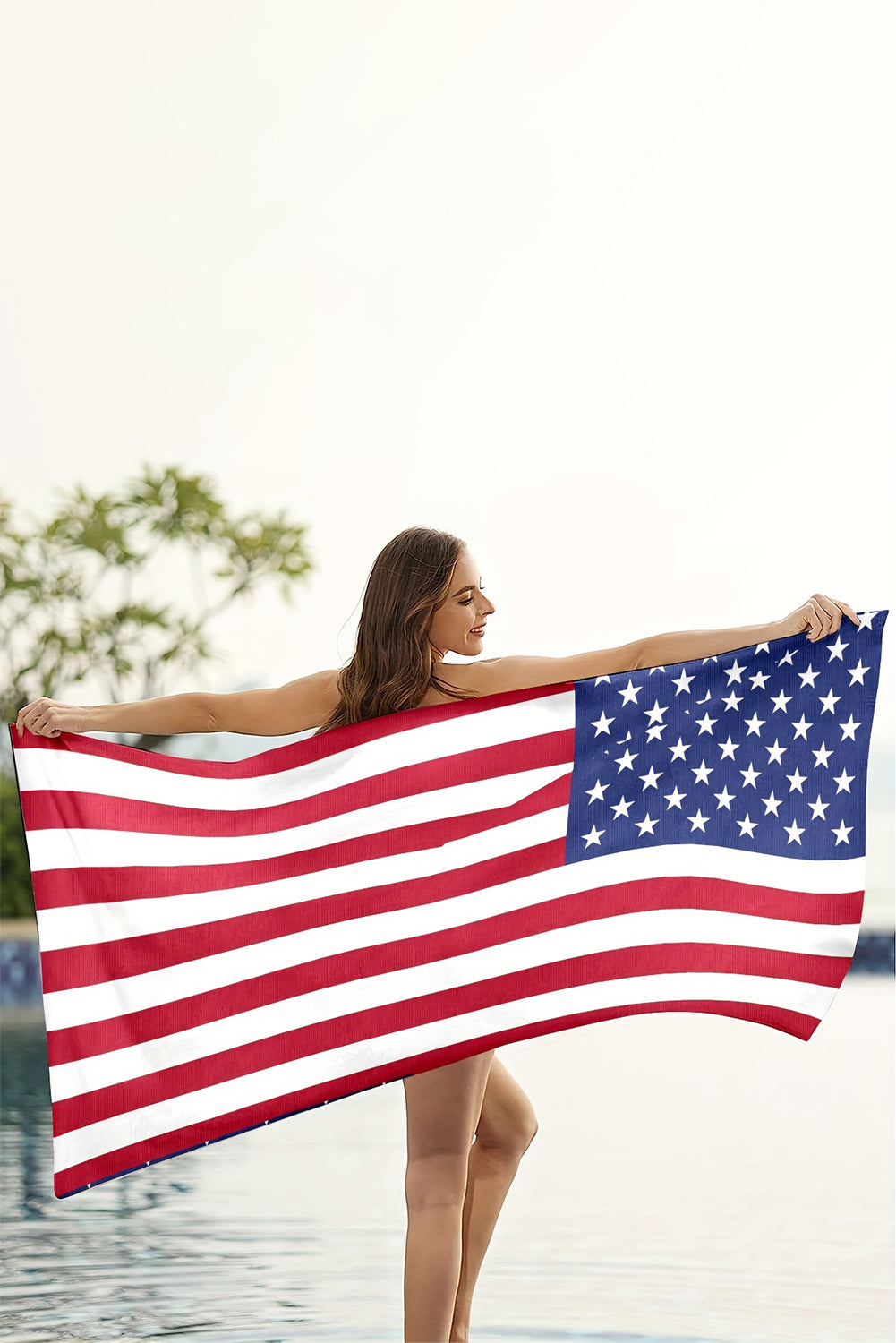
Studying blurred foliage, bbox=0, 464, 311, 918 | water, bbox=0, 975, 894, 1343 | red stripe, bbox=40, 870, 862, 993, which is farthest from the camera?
blurred foliage, bbox=0, 464, 311, 918

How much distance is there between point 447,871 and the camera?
259 centimetres

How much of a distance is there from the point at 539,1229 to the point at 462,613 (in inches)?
85.3

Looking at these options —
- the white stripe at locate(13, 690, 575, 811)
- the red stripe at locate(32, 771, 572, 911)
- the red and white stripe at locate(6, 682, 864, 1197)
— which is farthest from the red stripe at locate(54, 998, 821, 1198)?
the white stripe at locate(13, 690, 575, 811)

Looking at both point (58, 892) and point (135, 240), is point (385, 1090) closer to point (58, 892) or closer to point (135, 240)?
point (58, 892)

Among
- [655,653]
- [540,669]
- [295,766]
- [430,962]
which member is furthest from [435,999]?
[655,653]

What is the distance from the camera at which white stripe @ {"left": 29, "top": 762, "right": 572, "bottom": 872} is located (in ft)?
8.61

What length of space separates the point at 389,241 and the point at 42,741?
612 inches

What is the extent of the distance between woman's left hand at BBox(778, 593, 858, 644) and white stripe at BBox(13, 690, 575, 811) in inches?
17.3

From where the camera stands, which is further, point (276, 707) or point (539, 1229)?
point (539, 1229)

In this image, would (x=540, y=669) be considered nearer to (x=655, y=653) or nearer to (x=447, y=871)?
(x=655, y=653)

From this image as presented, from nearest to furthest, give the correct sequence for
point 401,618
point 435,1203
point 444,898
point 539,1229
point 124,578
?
point 435,1203, point 401,618, point 444,898, point 539,1229, point 124,578

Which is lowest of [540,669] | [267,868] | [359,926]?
[359,926]

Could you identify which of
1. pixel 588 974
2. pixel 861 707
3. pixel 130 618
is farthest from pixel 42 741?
pixel 130 618

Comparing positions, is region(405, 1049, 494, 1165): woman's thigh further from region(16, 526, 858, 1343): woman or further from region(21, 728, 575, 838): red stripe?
region(21, 728, 575, 838): red stripe
